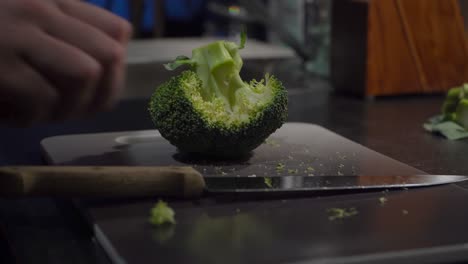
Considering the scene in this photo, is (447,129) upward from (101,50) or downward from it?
downward

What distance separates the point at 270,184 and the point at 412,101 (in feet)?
3.03

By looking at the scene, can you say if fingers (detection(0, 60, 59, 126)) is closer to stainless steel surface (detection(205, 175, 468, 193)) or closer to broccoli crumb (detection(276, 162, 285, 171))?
stainless steel surface (detection(205, 175, 468, 193))

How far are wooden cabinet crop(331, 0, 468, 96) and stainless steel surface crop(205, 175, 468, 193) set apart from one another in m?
0.77

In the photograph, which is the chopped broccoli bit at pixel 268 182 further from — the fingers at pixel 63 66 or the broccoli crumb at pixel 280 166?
the fingers at pixel 63 66

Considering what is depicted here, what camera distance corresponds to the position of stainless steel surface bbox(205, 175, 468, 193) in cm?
96

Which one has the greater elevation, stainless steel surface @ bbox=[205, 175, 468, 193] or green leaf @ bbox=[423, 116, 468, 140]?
stainless steel surface @ bbox=[205, 175, 468, 193]

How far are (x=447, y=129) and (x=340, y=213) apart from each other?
61cm

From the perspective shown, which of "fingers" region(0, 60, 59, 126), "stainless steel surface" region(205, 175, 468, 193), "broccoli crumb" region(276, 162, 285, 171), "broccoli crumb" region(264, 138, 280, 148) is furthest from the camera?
"broccoli crumb" region(264, 138, 280, 148)

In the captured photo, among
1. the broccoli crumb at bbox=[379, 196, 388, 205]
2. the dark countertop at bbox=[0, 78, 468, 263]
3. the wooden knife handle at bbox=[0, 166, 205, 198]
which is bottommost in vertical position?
the dark countertop at bbox=[0, 78, 468, 263]

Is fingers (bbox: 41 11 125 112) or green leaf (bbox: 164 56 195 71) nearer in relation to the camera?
fingers (bbox: 41 11 125 112)

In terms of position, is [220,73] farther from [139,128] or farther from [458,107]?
[458,107]

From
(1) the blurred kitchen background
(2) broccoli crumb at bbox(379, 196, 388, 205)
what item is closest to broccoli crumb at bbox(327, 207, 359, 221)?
(2) broccoli crumb at bbox(379, 196, 388, 205)

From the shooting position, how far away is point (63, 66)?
668mm

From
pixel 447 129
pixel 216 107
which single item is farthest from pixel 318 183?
pixel 447 129
